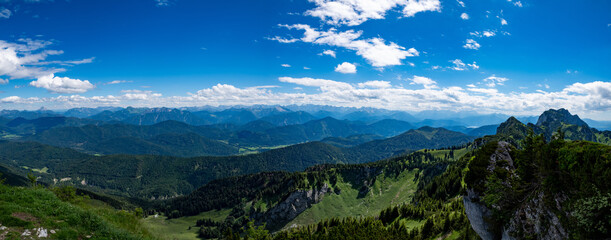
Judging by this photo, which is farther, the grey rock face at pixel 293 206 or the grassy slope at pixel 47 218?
the grey rock face at pixel 293 206

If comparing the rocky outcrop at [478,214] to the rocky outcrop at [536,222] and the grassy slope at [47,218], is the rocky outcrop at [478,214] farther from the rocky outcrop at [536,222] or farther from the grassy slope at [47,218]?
the grassy slope at [47,218]

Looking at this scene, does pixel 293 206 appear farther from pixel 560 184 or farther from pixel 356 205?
pixel 560 184

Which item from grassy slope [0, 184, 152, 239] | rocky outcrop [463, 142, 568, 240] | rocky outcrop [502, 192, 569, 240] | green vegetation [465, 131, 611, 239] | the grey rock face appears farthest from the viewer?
the grey rock face

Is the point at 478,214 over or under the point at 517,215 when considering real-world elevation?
under

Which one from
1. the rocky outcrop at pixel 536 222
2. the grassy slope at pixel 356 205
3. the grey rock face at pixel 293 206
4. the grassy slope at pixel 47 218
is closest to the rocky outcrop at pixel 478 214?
the rocky outcrop at pixel 536 222

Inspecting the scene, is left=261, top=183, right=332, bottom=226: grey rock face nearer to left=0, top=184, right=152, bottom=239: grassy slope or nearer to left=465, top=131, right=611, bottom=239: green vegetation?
left=465, top=131, right=611, bottom=239: green vegetation

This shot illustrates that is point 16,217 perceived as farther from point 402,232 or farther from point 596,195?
point 402,232

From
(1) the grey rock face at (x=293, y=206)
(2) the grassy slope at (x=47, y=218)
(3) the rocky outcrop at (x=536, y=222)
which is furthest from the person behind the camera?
(1) the grey rock face at (x=293, y=206)

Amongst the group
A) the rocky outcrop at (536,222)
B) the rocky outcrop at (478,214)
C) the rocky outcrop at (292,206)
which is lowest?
the rocky outcrop at (292,206)

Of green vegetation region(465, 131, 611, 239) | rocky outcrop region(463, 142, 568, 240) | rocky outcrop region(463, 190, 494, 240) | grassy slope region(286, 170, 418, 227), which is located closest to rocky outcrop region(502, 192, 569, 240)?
rocky outcrop region(463, 142, 568, 240)

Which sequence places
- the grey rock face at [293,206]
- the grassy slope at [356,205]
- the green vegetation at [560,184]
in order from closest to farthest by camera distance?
the green vegetation at [560,184], the grassy slope at [356,205], the grey rock face at [293,206]

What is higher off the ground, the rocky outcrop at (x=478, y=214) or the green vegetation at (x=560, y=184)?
the green vegetation at (x=560, y=184)

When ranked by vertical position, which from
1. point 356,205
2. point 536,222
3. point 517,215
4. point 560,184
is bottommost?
point 356,205

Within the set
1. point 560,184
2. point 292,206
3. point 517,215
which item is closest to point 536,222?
point 517,215
